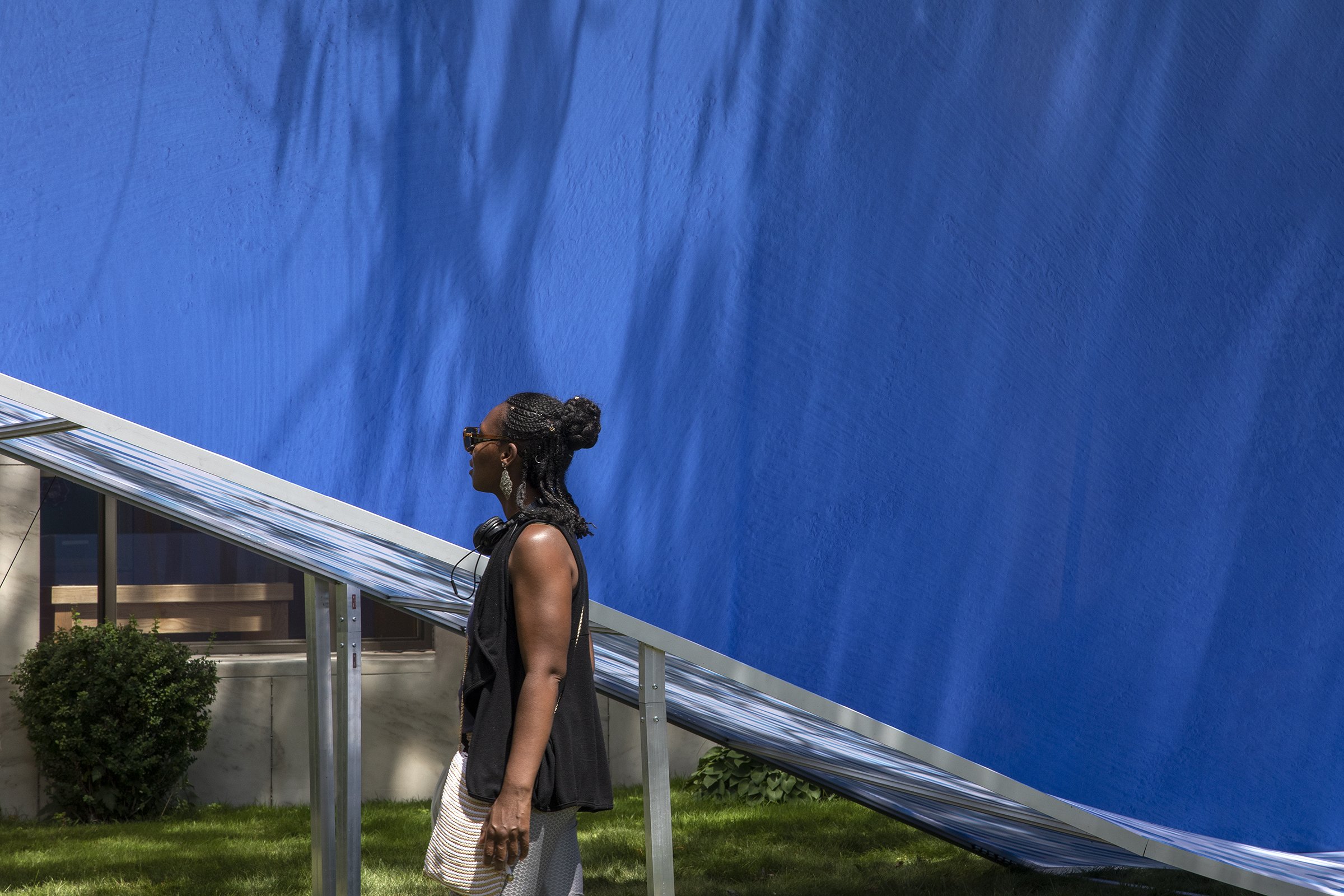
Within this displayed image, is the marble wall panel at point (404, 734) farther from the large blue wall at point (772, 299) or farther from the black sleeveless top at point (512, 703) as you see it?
the black sleeveless top at point (512, 703)

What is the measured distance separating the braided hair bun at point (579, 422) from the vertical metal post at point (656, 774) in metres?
0.46

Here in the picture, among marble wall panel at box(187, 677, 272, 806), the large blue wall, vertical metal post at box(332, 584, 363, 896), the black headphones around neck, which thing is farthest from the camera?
marble wall panel at box(187, 677, 272, 806)

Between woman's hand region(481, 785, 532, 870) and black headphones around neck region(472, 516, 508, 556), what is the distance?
1.52 feet

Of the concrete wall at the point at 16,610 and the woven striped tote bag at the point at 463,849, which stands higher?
the concrete wall at the point at 16,610

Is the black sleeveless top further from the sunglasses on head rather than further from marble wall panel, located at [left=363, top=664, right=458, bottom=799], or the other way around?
marble wall panel, located at [left=363, top=664, right=458, bottom=799]

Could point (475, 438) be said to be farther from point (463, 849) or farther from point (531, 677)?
point (463, 849)

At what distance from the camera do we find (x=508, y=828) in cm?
243

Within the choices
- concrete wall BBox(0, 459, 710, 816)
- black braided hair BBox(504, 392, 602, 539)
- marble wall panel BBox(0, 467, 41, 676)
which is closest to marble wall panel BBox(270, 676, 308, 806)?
concrete wall BBox(0, 459, 710, 816)

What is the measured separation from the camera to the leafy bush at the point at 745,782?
25.7ft

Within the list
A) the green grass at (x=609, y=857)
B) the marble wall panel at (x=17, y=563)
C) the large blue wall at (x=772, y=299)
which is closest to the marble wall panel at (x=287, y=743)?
the green grass at (x=609, y=857)

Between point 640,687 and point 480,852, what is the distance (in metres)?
0.45

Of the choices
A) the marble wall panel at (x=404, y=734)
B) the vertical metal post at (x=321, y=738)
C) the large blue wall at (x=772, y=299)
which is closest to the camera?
the large blue wall at (x=772, y=299)

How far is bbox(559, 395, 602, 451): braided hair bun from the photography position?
264 centimetres

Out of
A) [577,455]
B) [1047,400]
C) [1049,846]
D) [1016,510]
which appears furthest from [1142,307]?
[1049,846]
